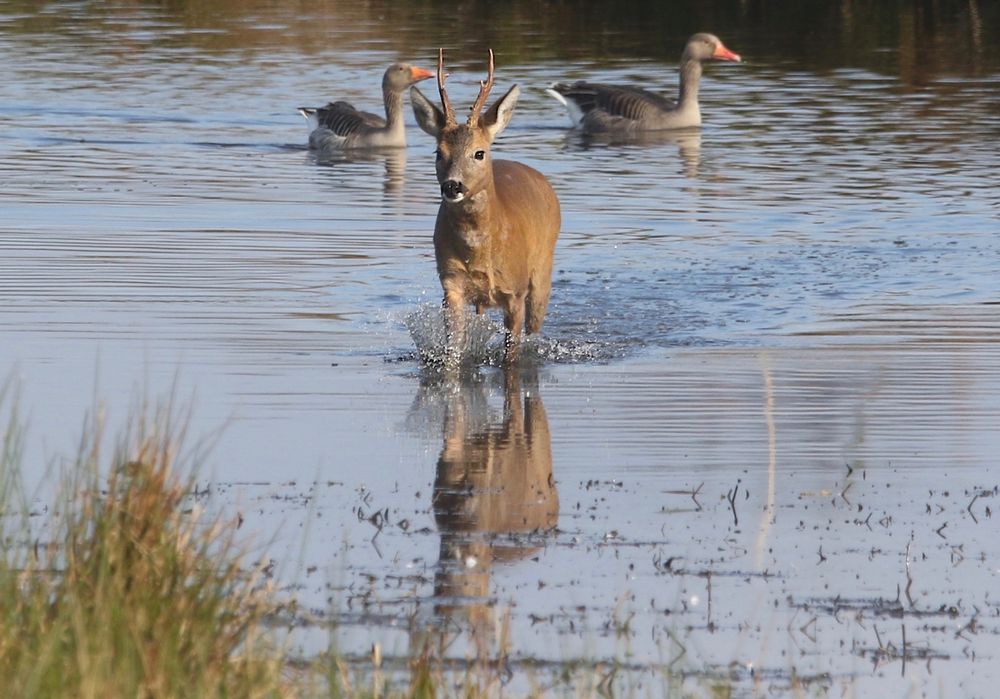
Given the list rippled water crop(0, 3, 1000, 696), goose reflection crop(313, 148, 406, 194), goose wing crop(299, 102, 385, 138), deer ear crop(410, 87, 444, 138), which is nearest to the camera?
rippled water crop(0, 3, 1000, 696)

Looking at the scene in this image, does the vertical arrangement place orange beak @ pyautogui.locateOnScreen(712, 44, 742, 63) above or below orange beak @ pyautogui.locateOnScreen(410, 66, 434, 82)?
below

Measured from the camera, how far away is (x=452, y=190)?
10.9 meters

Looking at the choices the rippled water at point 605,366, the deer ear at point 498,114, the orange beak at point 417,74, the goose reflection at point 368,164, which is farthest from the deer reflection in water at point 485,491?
the orange beak at point 417,74

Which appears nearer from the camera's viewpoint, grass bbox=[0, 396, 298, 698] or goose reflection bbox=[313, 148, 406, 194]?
grass bbox=[0, 396, 298, 698]

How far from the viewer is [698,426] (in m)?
9.88

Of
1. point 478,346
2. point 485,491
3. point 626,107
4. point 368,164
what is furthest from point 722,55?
point 485,491

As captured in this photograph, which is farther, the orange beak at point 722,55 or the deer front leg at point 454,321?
the orange beak at point 722,55

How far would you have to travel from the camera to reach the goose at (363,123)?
23250 millimetres

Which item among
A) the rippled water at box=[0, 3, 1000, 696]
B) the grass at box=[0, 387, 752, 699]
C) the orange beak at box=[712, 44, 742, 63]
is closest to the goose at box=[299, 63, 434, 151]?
the rippled water at box=[0, 3, 1000, 696]

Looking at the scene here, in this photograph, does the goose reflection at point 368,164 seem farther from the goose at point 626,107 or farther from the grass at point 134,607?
the grass at point 134,607

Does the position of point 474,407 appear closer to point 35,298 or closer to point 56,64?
point 35,298

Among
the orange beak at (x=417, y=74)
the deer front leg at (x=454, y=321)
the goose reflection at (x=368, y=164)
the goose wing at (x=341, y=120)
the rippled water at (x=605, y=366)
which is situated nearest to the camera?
the rippled water at (x=605, y=366)

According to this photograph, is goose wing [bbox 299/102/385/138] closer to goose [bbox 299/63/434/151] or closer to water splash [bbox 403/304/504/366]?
goose [bbox 299/63/434/151]

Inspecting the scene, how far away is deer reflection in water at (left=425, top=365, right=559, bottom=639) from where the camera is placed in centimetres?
727
